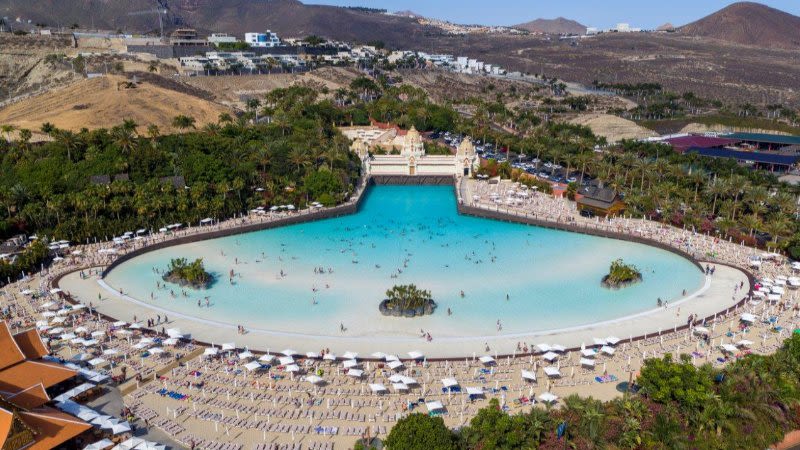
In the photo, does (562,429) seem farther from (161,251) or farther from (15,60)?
(15,60)

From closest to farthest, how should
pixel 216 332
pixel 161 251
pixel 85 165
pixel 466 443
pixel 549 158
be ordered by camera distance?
pixel 466 443 < pixel 216 332 < pixel 161 251 < pixel 85 165 < pixel 549 158

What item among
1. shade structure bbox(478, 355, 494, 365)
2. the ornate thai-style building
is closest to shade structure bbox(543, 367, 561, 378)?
shade structure bbox(478, 355, 494, 365)

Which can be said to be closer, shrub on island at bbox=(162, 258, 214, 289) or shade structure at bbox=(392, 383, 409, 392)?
shade structure at bbox=(392, 383, 409, 392)

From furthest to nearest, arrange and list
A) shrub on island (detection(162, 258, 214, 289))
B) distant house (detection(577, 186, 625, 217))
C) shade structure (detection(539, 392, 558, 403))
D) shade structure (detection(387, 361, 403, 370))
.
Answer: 1. distant house (detection(577, 186, 625, 217))
2. shrub on island (detection(162, 258, 214, 289))
3. shade structure (detection(387, 361, 403, 370))
4. shade structure (detection(539, 392, 558, 403))

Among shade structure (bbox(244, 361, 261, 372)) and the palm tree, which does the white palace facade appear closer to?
the palm tree

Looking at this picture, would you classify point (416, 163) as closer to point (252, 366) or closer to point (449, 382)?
point (252, 366)

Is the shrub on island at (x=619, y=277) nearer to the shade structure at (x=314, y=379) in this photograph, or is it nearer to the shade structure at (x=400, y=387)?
the shade structure at (x=400, y=387)

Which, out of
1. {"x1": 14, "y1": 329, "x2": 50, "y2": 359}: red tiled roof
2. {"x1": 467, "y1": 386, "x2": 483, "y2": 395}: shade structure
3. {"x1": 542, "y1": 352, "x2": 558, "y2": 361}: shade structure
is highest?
{"x1": 14, "y1": 329, "x2": 50, "y2": 359}: red tiled roof

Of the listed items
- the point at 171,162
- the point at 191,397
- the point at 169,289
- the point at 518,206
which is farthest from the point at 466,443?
the point at 171,162
